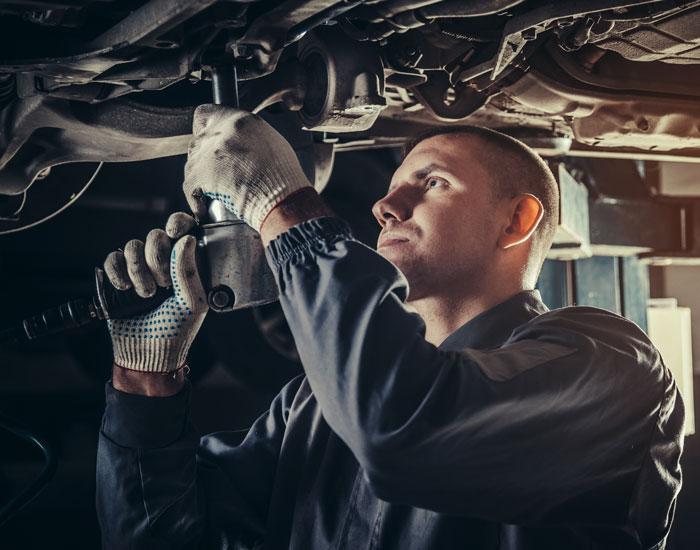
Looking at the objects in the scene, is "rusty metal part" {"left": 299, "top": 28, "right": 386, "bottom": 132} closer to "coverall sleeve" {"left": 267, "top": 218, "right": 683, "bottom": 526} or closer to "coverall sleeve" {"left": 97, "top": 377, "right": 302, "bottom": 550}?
"coverall sleeve" {"left": 267, "top": 218, "right": 683, "bottom": 526}

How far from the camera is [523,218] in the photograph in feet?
4.27

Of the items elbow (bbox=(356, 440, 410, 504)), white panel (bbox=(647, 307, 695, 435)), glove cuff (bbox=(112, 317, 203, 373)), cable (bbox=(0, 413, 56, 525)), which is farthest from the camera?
white panel (bbox=(647, 307, 695, 435))

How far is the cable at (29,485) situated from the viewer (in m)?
1.44

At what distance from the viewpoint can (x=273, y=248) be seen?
98cm

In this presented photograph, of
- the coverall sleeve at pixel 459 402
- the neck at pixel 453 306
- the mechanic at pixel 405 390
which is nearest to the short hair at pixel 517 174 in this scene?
the mechanic at pixel 405 390

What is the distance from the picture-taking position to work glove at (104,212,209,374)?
119cm

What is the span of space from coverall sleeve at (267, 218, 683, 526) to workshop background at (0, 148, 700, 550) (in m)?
1.73

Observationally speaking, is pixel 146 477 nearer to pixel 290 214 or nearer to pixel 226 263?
pixel 226 263

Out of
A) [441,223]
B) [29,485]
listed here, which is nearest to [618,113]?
[441,223]

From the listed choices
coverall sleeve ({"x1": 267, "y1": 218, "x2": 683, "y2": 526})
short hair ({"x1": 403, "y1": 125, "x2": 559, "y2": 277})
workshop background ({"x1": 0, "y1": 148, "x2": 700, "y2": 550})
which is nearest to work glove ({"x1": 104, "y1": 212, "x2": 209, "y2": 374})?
coverall sleeve ({"x1": 267, "y1": 218, "x2": 683, "y2": 526})

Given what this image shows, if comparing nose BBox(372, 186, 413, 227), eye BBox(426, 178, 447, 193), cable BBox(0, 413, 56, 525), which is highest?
eye BBox(426, 178, 447, 193)

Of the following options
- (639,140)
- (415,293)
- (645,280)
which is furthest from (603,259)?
(415,293)

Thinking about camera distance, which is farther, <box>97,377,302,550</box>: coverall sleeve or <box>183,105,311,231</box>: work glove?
<box>97,377,302,550</box>: coverall sleeve

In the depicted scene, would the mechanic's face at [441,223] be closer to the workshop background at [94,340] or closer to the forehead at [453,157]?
the forehead at [453,157]
